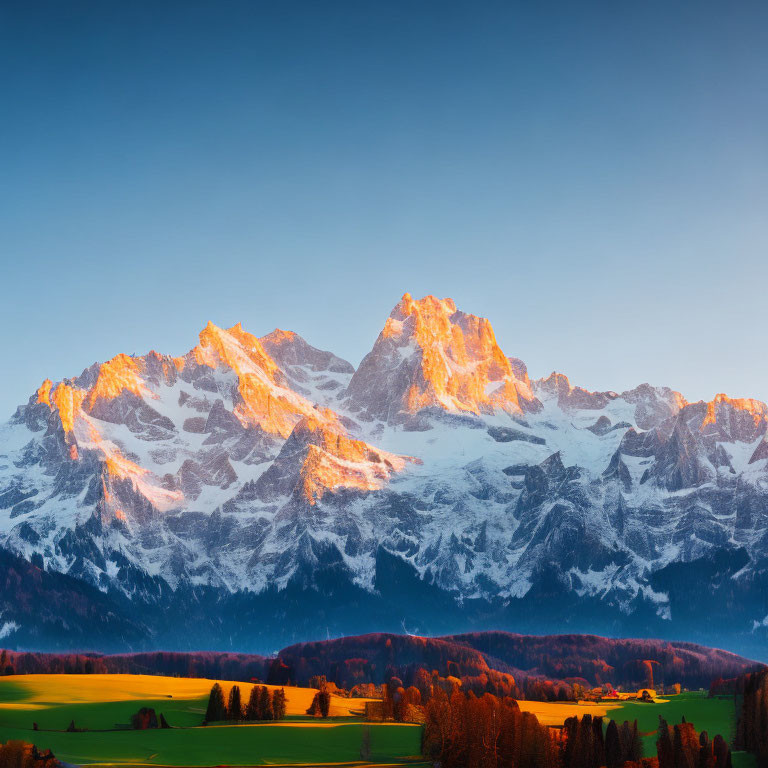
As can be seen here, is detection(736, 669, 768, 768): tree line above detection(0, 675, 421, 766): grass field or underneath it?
above

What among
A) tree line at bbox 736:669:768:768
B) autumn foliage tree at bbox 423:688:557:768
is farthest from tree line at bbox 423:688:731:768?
tree line at bbox 736:669:768:768

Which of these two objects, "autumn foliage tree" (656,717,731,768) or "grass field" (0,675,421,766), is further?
"grass field" (0,675,421,766)

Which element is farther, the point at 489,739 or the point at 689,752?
the point at 489,739

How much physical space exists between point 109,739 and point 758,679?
98.2m

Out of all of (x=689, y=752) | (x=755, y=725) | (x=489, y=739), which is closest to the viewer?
(x=689, y=752)

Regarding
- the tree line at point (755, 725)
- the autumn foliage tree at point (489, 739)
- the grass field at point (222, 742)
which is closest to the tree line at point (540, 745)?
the autumn foliage tree at point (489, 739)

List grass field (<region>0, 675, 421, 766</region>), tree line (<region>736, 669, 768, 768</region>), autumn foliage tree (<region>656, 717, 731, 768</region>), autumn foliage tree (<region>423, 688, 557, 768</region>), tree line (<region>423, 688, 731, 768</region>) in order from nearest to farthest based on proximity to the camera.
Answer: autumn foliage tree (<region>656, 717, 731, 768</region>) < tree line (<region>423, 688, 731, 768</region>) < autumn foliage tree (<region>423, 688, 557, 768</region>) < grass field (<region>0, 675, 421, 766</region>) < tree line (<region>736, 669, 768, 768</region>)

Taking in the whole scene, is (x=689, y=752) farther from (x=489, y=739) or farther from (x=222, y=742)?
(x=222, y=742)

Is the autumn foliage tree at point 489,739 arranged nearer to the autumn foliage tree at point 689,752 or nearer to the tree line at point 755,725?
the autumn foliage tree at point 689,752

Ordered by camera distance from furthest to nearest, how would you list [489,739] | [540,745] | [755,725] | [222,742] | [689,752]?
[222,742] → [755,725] → [489,739] → [540,745] → [689,752]

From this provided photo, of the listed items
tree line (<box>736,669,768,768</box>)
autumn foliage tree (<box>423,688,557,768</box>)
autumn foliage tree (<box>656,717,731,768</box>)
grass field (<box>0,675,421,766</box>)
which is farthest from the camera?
tree line (<box>736,669,768,768</box>)

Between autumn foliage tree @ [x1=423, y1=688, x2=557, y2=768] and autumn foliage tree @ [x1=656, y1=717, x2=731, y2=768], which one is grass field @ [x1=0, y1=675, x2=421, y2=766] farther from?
autumn foliage tree @ [x1=656, y1=717, x2=731, y2=768]

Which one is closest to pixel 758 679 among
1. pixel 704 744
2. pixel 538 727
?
pixel 704 744

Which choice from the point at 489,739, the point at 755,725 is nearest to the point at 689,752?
the point at 755,725
